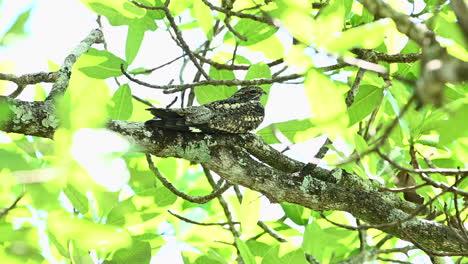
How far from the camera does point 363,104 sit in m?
3.03

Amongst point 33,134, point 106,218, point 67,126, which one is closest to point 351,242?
point 106,218

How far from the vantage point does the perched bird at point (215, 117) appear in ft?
10.2

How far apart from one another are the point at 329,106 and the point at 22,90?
9.15ft

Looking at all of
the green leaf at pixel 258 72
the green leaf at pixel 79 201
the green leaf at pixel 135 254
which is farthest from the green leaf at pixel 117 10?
the green leaf at pixel 135 254

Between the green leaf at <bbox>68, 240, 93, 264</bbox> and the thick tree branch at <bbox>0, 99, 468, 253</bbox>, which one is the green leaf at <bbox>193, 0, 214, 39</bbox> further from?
the green leaf at <bbox>68, 240, 93, 264</bbox>

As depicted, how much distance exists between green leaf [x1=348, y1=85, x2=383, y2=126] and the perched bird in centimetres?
74

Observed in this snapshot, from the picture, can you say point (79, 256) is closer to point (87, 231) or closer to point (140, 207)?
point (140, 207)

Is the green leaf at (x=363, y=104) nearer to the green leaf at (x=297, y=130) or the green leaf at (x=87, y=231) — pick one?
the green leaf at (x=297, y=130)

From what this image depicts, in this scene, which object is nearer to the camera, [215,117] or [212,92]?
[215,117]

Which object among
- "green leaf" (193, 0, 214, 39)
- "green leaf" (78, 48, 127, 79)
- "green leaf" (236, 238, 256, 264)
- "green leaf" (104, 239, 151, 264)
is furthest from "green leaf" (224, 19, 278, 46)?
"green leaf" (104, 239, 151, 264)

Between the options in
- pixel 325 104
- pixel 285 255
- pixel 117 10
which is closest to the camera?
pixel 325 104

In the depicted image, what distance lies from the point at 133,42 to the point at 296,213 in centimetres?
140

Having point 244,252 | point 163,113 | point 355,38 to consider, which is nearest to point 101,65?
point 163,113

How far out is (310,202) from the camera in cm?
324
